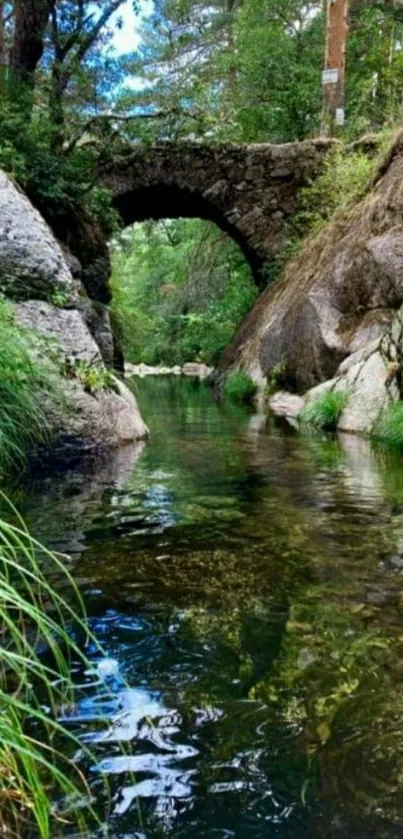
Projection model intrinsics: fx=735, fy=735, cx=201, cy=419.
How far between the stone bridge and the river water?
35.6 feet

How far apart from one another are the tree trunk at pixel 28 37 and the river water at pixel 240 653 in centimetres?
816

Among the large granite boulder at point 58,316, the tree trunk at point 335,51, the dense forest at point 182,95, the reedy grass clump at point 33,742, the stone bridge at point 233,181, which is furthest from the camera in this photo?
the stone bridge at point 233,181

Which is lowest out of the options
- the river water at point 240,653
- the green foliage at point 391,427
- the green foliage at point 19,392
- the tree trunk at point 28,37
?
the river water at point 240,653

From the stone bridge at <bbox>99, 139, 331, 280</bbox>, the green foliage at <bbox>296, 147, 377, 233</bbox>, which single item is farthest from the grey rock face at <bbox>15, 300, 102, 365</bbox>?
the stone bridge at <bbox>99, 139, 331, 280</bbox>

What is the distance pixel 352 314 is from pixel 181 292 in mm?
15048

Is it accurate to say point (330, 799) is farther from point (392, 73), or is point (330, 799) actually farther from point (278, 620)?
point (392, 73)

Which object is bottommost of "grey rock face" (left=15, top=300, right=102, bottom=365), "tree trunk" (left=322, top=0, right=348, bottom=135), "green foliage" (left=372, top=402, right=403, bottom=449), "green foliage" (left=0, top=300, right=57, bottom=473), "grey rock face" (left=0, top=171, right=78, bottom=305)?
"green foliage" (left=372, top=402, right=403, bottom=449)

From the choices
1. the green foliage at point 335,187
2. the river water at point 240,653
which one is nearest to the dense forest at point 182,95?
the green foliage at point 335,187

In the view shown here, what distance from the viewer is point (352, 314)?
998 centimetres

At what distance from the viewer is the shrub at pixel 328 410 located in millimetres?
8422

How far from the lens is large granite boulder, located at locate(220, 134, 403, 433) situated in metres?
8.05

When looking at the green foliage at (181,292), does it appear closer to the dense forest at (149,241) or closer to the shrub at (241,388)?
the dense forest at (149,241)

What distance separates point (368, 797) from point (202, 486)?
329 centimetres

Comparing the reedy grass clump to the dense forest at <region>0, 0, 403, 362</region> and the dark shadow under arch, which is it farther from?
the dark shadow under arch
